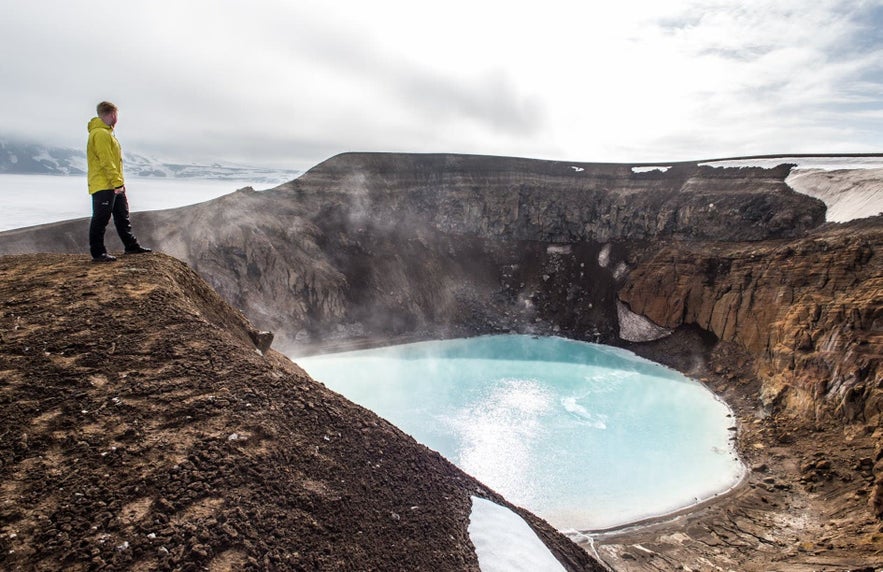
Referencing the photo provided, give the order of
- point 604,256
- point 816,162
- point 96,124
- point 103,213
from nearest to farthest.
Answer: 1. point 96,124
2. point 103,213
3. point 816,162
4. point 604,256

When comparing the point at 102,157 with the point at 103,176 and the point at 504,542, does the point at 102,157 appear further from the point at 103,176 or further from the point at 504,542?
the point at 504,542

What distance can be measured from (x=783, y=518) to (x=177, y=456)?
16733 millimetres

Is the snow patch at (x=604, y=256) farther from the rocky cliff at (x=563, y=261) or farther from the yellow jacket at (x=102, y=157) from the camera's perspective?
the yellow jacket at (x=102, y=157)

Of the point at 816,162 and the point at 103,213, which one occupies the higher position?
the point at 816,162

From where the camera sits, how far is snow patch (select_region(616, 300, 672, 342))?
2923 centimetres

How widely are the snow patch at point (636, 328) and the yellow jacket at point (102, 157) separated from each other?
2977 cm

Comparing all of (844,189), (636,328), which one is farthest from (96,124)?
(844,189)

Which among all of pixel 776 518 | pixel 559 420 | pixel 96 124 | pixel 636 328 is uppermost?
pixel 96 124

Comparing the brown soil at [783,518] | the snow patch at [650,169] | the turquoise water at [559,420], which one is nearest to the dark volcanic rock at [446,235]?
the snow patch at [650,169]

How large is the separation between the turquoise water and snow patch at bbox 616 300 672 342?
2062mm

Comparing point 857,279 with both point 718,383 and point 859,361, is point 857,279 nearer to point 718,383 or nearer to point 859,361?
point 859,361

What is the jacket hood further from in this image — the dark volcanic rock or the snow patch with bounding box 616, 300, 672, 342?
the snow patch with bounding box 616, 300, 672, 342

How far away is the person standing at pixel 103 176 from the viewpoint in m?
6.22

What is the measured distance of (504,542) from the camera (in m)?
5.37
